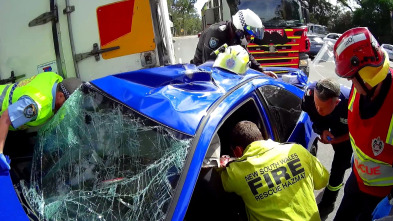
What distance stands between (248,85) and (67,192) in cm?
131

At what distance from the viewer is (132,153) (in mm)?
1916

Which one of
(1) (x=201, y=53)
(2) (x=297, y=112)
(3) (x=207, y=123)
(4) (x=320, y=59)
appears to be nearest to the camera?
(3) (x=207, y=123)

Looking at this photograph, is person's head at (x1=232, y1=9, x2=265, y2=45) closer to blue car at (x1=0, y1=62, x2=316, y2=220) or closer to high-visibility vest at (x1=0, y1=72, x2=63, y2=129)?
blue car at (x1=0, y1=62, x2=316, y2=220)

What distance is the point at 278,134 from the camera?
265cm

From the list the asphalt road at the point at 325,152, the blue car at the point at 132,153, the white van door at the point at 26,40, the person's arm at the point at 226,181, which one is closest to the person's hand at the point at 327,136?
the asphalt road at the point at 325,152

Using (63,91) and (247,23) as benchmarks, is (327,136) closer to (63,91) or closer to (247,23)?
(63,91)

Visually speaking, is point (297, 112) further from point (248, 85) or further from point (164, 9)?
point (164, 9)

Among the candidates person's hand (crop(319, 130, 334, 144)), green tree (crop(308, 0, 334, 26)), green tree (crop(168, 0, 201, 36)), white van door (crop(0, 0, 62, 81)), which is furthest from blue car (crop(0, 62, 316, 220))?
green tree (crop(308, 0, 334, 26))

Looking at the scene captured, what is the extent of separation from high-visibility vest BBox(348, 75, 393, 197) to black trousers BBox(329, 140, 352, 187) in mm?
825

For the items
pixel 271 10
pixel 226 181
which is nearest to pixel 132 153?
pixel 226 181

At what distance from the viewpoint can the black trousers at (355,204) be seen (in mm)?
2315

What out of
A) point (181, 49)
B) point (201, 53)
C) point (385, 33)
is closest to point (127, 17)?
point (201, 53)

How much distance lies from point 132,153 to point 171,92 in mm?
410

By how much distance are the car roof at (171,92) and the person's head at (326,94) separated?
0.64 meters
